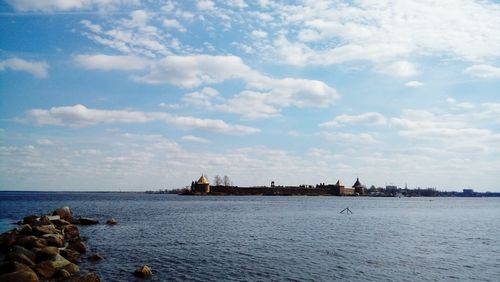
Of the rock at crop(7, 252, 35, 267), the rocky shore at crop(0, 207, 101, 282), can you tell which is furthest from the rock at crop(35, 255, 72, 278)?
the rock at crop(7, 252, 35, 267)

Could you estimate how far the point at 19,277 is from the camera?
20.1 meters

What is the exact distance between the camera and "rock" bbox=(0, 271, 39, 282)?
19.8 metres

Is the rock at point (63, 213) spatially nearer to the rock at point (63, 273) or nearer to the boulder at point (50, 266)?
the boulder at point (50, 266)

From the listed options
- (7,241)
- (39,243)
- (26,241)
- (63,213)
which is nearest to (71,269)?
(39,243)

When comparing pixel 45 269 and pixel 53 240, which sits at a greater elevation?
pixel 53 240

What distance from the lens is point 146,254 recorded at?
106ft

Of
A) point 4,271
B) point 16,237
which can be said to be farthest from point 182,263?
point 16,237

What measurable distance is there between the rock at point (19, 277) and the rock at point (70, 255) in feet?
26.0

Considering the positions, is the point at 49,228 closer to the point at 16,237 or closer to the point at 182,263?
the point at 16,237

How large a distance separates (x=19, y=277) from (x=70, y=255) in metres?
9.59

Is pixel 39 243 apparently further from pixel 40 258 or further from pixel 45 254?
pixel 45 254

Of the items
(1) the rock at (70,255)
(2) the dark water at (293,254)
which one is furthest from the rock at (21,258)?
(1) the rock at (70,255)

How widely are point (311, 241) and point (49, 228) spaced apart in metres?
23.8

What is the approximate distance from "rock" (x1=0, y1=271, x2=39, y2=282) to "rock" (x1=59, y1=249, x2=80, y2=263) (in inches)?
312
